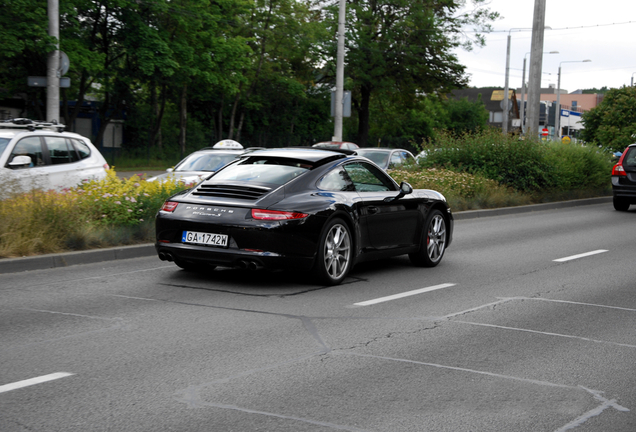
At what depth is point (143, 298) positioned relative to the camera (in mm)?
7648

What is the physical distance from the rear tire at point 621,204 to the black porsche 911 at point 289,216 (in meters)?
13.7

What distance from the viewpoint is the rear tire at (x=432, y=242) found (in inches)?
400

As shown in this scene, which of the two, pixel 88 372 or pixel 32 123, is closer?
pixel 88 372

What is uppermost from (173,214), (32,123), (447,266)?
(32,123)

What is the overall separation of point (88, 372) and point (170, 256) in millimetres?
3502

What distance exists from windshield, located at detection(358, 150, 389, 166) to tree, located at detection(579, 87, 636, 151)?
15210mm

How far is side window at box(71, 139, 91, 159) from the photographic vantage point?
44.0 feet

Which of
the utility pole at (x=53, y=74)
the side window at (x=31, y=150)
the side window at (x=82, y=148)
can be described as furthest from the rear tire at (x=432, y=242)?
the utility pole at (x=53, y=74)

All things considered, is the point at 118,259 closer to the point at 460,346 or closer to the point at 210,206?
the point at 210,206

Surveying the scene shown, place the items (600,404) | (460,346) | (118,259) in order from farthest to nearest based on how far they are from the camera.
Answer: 1. (118,259)
2. (460,346)
3. (600,404)

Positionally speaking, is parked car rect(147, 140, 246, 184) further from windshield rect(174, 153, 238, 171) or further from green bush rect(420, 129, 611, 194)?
green bush rect(420, 129, 611, 194)

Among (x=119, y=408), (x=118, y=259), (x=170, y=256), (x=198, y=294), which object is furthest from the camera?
(x=118, y=259)

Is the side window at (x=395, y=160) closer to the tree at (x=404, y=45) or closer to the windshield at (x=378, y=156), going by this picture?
the windshield at (x=378, y=156)

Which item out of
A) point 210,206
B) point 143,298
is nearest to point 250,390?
point 143,298
